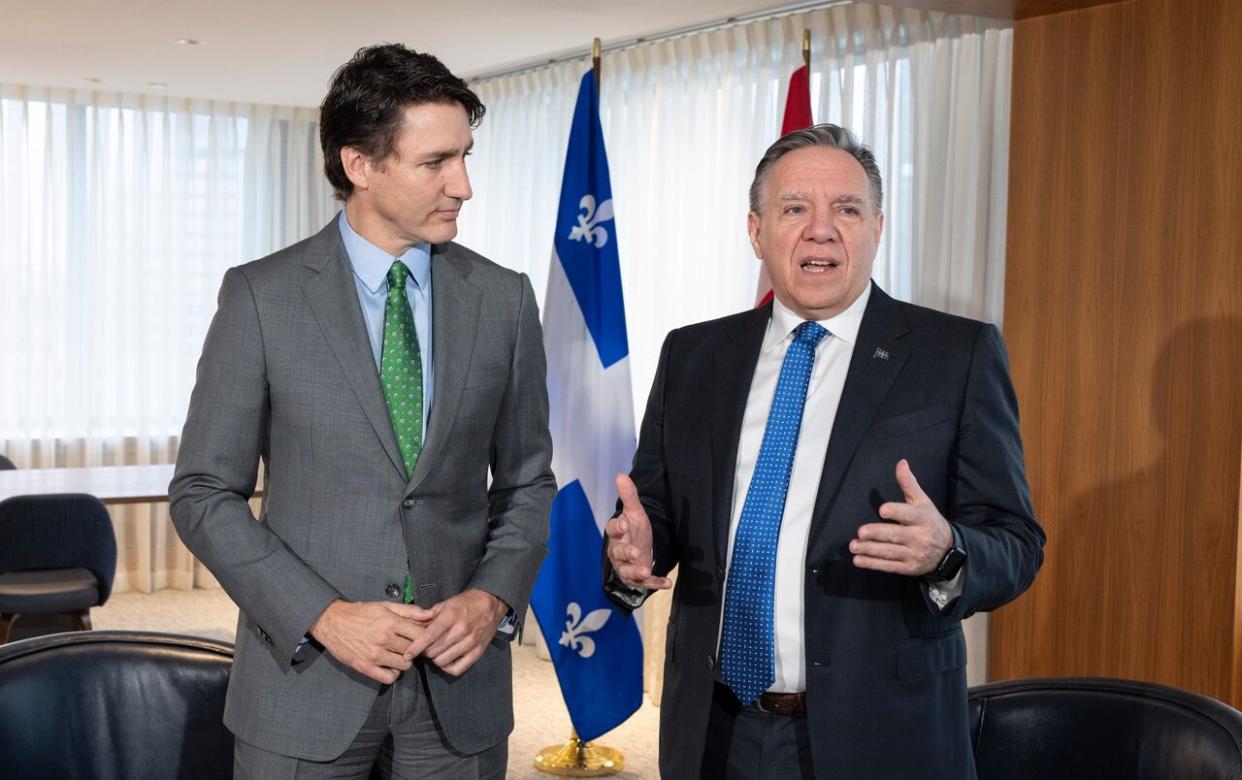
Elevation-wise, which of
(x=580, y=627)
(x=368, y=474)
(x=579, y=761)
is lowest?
(x=579, y=761)

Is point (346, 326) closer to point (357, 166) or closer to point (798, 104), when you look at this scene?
point (357, 166)

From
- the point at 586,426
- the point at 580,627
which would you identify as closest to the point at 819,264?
the point at 586,426

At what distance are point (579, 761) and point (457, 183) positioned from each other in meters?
3.04

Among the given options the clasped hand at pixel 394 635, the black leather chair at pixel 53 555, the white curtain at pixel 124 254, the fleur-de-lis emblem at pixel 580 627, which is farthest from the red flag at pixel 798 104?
the white curtain at pixel 124 254

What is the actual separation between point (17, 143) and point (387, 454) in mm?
6214

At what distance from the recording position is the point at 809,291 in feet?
6.49

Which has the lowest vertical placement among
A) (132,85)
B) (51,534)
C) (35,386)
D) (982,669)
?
(982,669)

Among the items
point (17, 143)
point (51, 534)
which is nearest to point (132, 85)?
point (17, 143)

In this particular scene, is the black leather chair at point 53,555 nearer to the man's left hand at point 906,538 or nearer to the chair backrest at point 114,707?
the chair backrest at point 114,707

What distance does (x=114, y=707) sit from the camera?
2.21m

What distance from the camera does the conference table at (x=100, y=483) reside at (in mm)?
4941

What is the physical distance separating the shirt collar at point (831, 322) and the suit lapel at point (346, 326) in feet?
2.06

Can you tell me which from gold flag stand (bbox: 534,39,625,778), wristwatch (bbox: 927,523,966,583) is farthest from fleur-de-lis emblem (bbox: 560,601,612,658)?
wristwatch (bbox: 927,523,966,583)

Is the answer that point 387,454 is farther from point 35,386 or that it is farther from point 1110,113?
point 35,386
